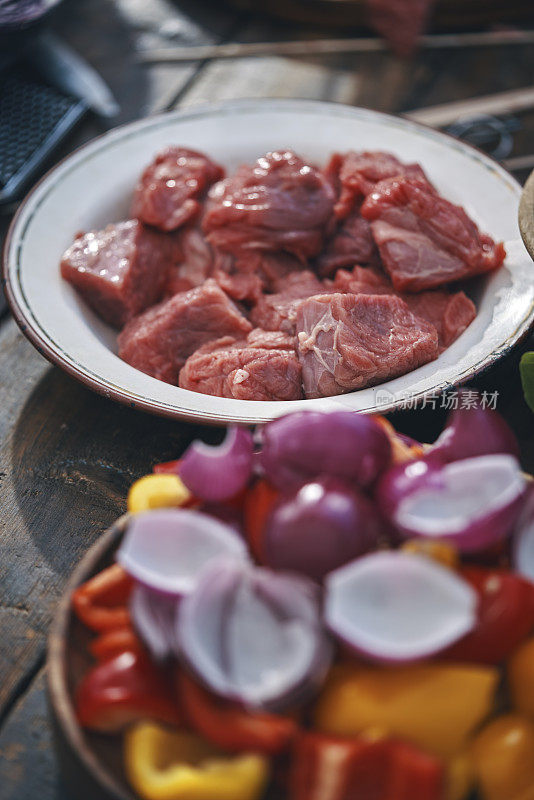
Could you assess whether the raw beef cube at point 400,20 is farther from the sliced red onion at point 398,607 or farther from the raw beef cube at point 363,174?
the sliced red onion at point 398,607

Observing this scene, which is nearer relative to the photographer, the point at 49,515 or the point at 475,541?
the point at 475,541

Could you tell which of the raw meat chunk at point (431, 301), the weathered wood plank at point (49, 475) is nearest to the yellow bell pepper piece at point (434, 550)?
the weathered wood plank at point (49, 475)

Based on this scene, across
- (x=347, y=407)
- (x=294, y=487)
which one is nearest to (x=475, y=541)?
(x=294, y=487)

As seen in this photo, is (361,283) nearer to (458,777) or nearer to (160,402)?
→ (160,402)

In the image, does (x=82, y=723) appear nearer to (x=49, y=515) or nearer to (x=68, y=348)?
(x=49, y=515)

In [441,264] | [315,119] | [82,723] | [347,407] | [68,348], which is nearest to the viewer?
[82,723]

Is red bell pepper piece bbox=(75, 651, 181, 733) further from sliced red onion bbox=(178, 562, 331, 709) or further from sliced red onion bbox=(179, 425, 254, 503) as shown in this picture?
sliced red onion bbox=(179, 425, 254, 503)
